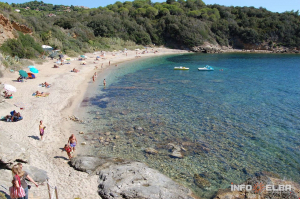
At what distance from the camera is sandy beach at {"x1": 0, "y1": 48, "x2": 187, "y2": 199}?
27.2 feet

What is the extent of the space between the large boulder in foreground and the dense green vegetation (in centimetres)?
4542

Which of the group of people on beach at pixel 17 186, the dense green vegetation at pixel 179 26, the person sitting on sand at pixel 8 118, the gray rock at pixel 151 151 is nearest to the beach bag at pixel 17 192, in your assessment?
the group of people on beach at pixel 17 186

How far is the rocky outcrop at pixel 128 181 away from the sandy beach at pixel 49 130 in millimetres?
404

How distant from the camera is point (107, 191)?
832 centimetres

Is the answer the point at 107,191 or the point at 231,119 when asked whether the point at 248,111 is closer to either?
the point at 231,119

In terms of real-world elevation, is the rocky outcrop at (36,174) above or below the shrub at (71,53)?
below

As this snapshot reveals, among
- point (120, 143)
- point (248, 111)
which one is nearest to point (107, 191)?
point (120, 143)

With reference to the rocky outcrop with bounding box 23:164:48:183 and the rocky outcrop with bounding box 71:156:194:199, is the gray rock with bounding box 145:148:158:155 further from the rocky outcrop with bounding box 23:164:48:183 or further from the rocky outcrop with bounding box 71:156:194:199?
the rocky outcrop with bounding box 23:164:48:183

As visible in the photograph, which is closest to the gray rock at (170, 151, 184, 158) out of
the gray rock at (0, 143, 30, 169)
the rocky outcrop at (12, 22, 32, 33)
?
the gray rock at (0, 143, 30, 169)

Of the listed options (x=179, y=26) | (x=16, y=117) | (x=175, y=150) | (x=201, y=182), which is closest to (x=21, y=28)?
(x=16, y=117)

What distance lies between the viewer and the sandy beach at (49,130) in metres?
8.28

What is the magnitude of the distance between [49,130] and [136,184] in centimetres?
Result: 768

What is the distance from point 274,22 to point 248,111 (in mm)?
81241

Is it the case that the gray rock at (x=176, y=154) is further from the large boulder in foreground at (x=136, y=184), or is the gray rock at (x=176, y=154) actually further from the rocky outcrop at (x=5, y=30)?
the rocky outcrop at (x=5, y=30)
